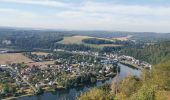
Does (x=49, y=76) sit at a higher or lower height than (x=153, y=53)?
lower

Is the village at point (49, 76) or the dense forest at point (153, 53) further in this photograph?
the dense forest at point (153, 53)

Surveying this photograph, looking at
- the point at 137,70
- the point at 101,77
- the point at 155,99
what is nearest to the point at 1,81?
the point at 101,77

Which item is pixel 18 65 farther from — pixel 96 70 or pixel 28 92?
pixel 28 92

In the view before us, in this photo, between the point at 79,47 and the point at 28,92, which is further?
the point at 79,47

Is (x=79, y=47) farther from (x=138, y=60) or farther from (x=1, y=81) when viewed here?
(x=1, y=81)

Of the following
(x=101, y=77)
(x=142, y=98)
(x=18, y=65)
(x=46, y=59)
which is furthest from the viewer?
(x=46, y=59)

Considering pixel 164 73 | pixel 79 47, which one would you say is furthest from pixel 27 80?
pixel 79 47

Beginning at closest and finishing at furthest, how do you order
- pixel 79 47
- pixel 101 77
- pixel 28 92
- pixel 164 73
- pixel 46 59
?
pixel 164 73
pixel 28 92
pixel 101 77
pixel 46 59
pixel 79 47

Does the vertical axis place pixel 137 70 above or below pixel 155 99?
below

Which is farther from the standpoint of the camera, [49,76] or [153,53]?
[153,53]

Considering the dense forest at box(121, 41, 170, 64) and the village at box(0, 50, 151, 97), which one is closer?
the village at box(0, 50, 151, 97)
